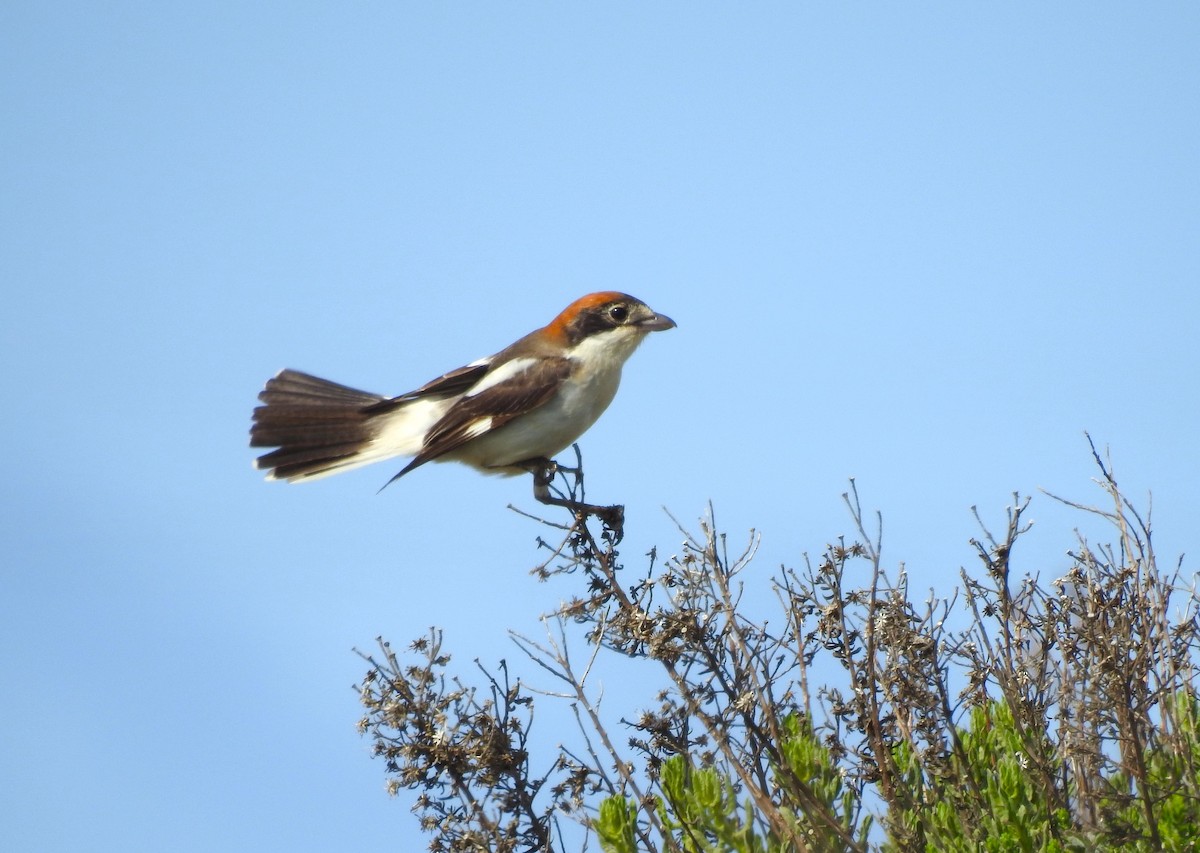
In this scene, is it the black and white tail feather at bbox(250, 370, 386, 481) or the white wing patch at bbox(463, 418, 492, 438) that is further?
the black and white tail feather at bbox(250, 370, 386, 481)

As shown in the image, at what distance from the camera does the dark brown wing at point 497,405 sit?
6988mm

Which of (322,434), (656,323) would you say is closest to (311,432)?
(322,434)

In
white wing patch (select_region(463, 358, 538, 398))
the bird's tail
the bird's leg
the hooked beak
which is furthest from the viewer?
the bird's tail

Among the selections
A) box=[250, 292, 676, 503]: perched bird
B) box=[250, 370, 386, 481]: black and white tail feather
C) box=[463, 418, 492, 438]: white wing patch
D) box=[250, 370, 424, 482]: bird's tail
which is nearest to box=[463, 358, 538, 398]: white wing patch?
box=[250, 292, 676, 503]: perched bird

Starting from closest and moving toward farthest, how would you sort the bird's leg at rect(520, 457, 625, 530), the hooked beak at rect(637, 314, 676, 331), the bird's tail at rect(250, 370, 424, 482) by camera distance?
the bird's leg at rect(520, 457, 625, 530) < the hooked beak at rect(637, 314, 676, 331) < the bird's tail at rect(250, 370, 424, 482)

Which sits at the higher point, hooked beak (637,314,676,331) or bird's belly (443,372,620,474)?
hooked beak (637,314,676,331)

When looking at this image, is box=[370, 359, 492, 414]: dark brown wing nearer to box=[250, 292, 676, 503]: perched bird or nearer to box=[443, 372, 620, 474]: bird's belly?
box=[250, 292, 676, 503]: perched bird

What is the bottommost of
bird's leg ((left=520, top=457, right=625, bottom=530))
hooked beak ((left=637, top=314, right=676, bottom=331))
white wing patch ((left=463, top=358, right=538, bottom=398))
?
bird's leg ((left=520, top=457, right=625, bottom=530))

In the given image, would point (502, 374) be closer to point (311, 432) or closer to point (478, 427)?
point (478, 427)

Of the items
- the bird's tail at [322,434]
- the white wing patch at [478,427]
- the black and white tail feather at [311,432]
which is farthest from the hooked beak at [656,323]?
the black and white tail feather at [311,432]

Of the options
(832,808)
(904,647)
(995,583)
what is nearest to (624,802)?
(832,808)

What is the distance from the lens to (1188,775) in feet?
13.7

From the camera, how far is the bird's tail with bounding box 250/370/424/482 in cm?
775

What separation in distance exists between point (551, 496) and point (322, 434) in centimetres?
169
